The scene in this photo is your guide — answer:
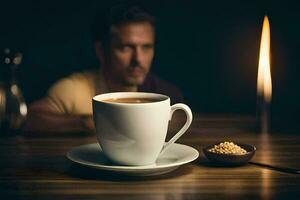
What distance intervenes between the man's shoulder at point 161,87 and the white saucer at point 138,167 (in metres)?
0.59

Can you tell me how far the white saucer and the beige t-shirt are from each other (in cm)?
65

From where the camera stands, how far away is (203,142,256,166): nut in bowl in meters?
0.99

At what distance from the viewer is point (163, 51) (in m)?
1.66

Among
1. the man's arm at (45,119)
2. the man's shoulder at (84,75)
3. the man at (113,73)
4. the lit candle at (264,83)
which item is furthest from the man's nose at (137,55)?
the lit candle at (264,83)

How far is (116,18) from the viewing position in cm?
174

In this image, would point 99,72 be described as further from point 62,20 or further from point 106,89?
point 62,20

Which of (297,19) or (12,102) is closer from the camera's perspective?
(12,102)

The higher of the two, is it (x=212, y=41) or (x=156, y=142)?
(x=212, y=41)

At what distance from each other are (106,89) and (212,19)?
0.33 metres

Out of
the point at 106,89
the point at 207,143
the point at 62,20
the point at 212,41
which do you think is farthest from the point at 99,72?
the point at 207,143

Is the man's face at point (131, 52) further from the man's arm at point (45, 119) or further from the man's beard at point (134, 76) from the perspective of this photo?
the man's arm at point (45, 119)

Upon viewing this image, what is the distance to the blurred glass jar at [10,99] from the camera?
1.26 metres

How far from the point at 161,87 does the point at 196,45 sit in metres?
0.14

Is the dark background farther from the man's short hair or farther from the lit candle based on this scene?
the lit candle
